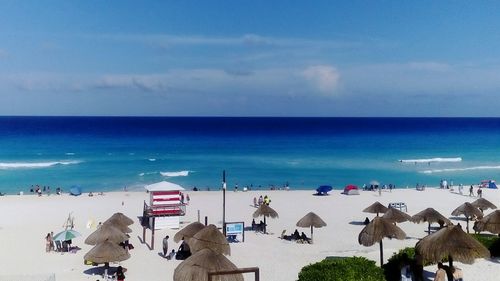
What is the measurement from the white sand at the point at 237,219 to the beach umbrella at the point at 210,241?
1.24 m

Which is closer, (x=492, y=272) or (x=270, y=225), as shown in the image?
(x=492, y=272)

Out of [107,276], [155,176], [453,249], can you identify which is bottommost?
[107,276]

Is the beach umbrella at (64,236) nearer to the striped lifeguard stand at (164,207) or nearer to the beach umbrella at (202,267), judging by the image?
the striped lifeguard stand at (164,207)

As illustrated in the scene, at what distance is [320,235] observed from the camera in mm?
22328

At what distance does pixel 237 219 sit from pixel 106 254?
39.1 ft

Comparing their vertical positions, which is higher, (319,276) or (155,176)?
(155,176)

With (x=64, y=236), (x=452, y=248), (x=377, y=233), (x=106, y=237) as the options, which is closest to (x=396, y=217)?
(x=377, y=233)

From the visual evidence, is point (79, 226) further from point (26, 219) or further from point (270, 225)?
point (270, 225)

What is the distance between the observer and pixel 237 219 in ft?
87.2

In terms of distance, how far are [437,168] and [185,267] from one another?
54607 millimetres

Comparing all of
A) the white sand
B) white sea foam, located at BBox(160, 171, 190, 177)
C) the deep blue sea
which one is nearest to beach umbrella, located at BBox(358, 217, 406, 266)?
the white sand

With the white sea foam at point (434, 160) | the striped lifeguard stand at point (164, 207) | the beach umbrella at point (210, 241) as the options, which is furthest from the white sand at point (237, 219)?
the white sea foam at point (434, 160)

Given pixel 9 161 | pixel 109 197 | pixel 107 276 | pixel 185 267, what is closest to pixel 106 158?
pixel 9 161

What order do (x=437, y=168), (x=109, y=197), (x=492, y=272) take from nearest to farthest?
1. (x=492, y=272)
2. (x=109, y=197)
3. (x=437, y=168)
